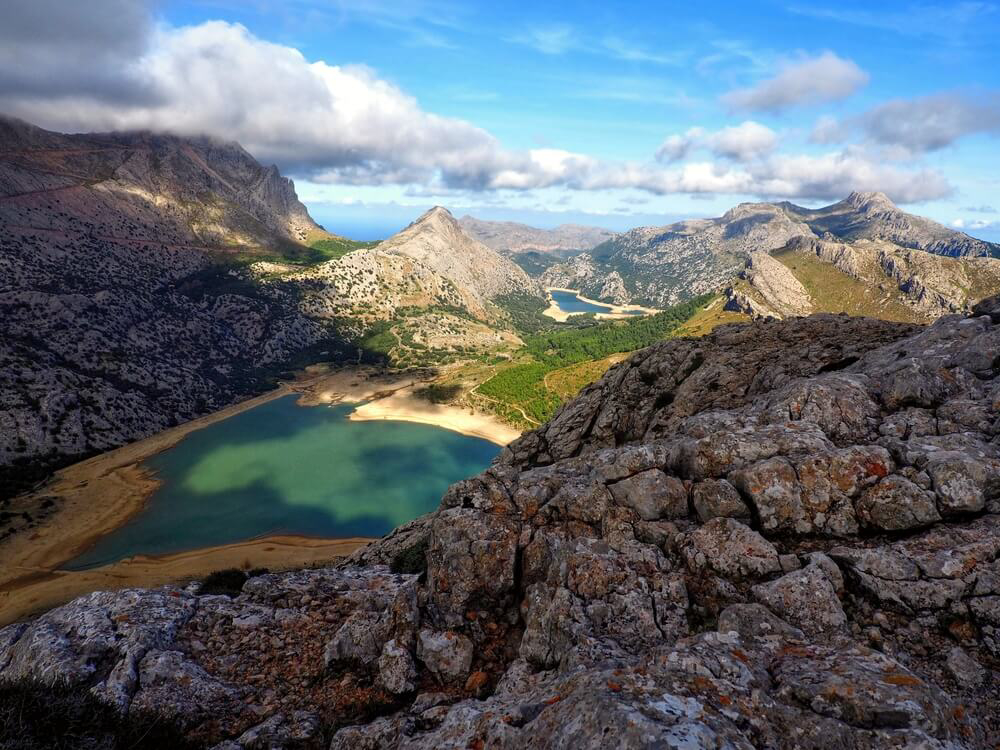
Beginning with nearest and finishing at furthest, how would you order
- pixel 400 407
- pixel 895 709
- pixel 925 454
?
1. pixel 895 709
2. pixel 925 454
3. pixel 400 407

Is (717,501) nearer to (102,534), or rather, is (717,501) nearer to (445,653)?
(445,653)

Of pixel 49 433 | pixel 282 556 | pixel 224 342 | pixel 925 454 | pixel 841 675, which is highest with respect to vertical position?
pixel 925 454

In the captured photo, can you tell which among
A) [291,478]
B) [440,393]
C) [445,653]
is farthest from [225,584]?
[440,393]

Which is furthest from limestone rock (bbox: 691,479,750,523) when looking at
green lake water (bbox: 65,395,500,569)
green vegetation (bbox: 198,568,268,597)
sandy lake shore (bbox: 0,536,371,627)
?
green lake water (bbox: 65,395,500,569)

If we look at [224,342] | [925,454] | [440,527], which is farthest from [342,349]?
[925,454]

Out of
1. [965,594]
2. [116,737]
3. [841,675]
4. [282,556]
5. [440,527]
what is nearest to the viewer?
[841,675]

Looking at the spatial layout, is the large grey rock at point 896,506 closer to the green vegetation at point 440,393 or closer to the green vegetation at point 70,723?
the green vegetation at point 70,723

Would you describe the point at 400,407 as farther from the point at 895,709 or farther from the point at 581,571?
the point at 895,709
